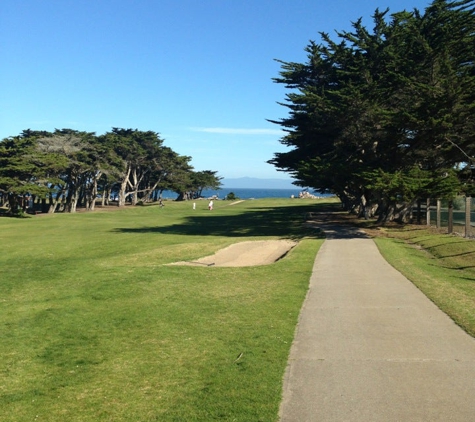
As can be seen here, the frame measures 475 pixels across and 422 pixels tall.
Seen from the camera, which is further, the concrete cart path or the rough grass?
the rough grass

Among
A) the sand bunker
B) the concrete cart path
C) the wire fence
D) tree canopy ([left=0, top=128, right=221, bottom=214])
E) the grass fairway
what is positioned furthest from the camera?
tree canopy ([left=0, top=128, right=221, bottom=214])

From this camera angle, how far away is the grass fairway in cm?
569

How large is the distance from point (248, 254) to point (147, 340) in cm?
1197

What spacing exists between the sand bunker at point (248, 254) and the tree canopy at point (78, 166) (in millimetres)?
31445

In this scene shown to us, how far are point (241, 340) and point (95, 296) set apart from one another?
5.33m

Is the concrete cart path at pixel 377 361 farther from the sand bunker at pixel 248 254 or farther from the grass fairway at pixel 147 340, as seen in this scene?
the sand bunker at pixel 248 254

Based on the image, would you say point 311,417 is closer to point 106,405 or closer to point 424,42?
point 106,405

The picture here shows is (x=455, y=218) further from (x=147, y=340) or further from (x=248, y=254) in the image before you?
(x=147, y=340)

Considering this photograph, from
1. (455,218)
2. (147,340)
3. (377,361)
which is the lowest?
(147,340)

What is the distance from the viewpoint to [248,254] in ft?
65.7

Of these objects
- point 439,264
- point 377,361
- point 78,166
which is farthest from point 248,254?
point 78,166

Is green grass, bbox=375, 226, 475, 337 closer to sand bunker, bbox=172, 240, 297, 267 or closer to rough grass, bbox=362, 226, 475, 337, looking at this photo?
rough grass, bbox=362, 226, 475, 337

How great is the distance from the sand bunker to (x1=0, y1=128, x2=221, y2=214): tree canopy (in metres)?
31.4

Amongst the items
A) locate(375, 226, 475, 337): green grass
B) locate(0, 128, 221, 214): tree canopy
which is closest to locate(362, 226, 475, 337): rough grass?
locate(375, 226, 475, 337): green grass
